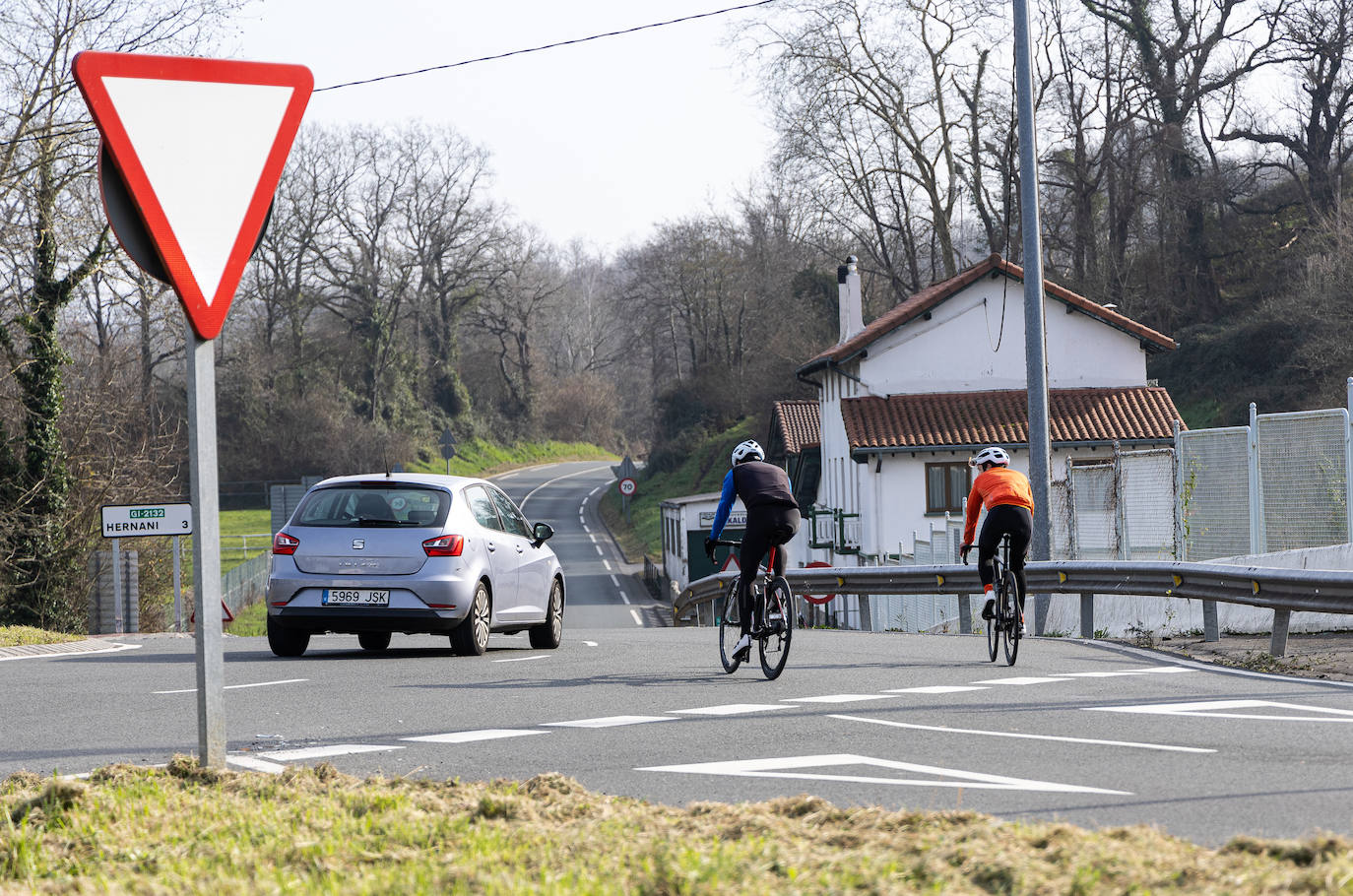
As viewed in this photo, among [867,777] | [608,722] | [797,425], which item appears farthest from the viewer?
[797,425]

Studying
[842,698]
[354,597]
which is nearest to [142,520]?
[354,597]

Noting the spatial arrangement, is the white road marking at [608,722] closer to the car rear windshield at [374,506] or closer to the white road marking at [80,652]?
the car rear windshield at [374,506]

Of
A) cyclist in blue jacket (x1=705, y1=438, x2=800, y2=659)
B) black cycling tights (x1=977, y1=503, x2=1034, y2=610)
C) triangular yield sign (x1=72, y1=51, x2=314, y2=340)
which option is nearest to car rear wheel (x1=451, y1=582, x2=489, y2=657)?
cyclist in blue jacket (x1=705, y1=438, x2=800, y2=659)

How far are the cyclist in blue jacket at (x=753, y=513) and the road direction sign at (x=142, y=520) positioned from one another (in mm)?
12656

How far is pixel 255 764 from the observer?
7.45 metres

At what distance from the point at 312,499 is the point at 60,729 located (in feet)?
16.1

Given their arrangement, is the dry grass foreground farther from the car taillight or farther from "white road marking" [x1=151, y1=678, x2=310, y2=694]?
the car taillight

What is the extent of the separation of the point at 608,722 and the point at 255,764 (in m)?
2.40

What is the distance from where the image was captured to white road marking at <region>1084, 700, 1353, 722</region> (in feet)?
29.1

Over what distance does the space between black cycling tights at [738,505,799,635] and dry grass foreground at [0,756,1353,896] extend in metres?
5.87

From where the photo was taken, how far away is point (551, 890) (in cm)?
395

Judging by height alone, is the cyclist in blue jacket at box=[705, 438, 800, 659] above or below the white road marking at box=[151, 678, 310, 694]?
above

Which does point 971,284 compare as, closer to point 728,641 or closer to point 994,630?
point 994,630

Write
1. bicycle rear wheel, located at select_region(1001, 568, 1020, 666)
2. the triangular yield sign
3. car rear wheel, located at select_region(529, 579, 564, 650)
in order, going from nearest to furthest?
the triangular yield sign → bicycle rear wheel, located at select_region(1001, 568, 1020, 666) → car rear wheel, located at select_region(529, 579, 564, 650)
